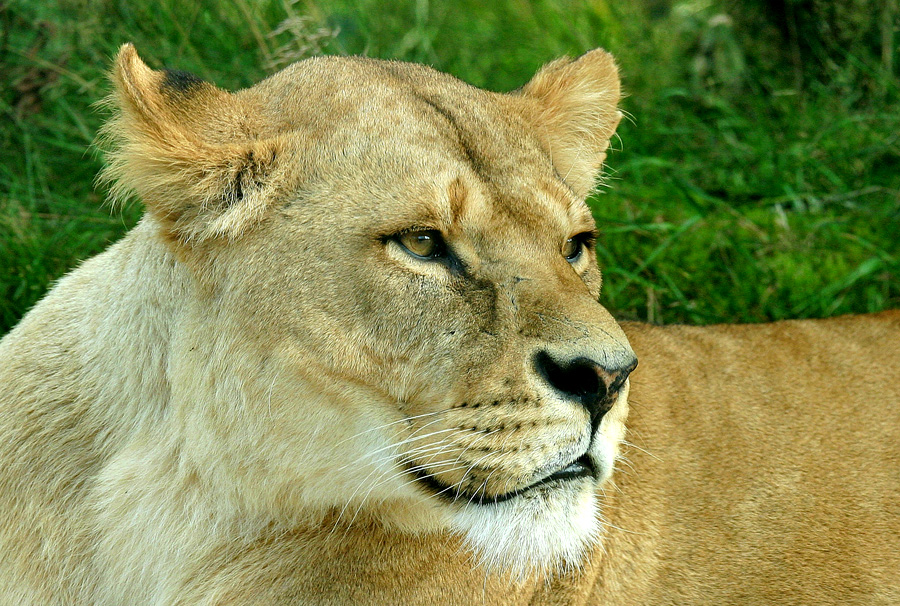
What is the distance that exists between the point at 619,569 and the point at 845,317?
134 cm

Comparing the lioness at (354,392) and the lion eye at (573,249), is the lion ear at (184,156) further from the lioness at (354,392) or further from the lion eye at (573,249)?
the lion eye at (573,249)

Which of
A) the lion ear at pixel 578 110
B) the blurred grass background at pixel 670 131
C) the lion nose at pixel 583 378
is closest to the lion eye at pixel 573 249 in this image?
the lion ear at pixel 578 110

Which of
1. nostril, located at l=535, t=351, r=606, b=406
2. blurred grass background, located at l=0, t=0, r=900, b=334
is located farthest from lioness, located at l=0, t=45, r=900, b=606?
blurred grass background, located at l=0, t=0, r=900, b=334

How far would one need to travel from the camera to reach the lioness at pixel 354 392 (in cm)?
215

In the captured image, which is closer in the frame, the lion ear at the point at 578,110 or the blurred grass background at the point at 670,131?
the lion ear at the point at 578,110

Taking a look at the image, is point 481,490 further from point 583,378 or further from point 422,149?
point 422,149

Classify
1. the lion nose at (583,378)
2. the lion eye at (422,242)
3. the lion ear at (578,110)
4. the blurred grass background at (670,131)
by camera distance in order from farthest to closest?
the blurred grass background at (670,131)
the lion ear at (578,110)
the lion eye at (422,242)
the lion nose at (583,378)

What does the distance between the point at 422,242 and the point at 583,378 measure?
480 millimetres

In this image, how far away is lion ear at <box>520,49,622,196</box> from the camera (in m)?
2.90

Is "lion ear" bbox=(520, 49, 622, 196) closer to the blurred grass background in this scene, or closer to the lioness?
the lioness

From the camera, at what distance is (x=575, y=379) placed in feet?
6.71

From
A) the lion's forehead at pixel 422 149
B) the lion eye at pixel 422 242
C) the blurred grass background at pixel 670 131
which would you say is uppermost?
the lion's forehead at pixel 422 149

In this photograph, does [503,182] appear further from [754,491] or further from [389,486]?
[754,491]

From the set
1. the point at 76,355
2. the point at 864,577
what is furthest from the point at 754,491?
the point at 76,355
